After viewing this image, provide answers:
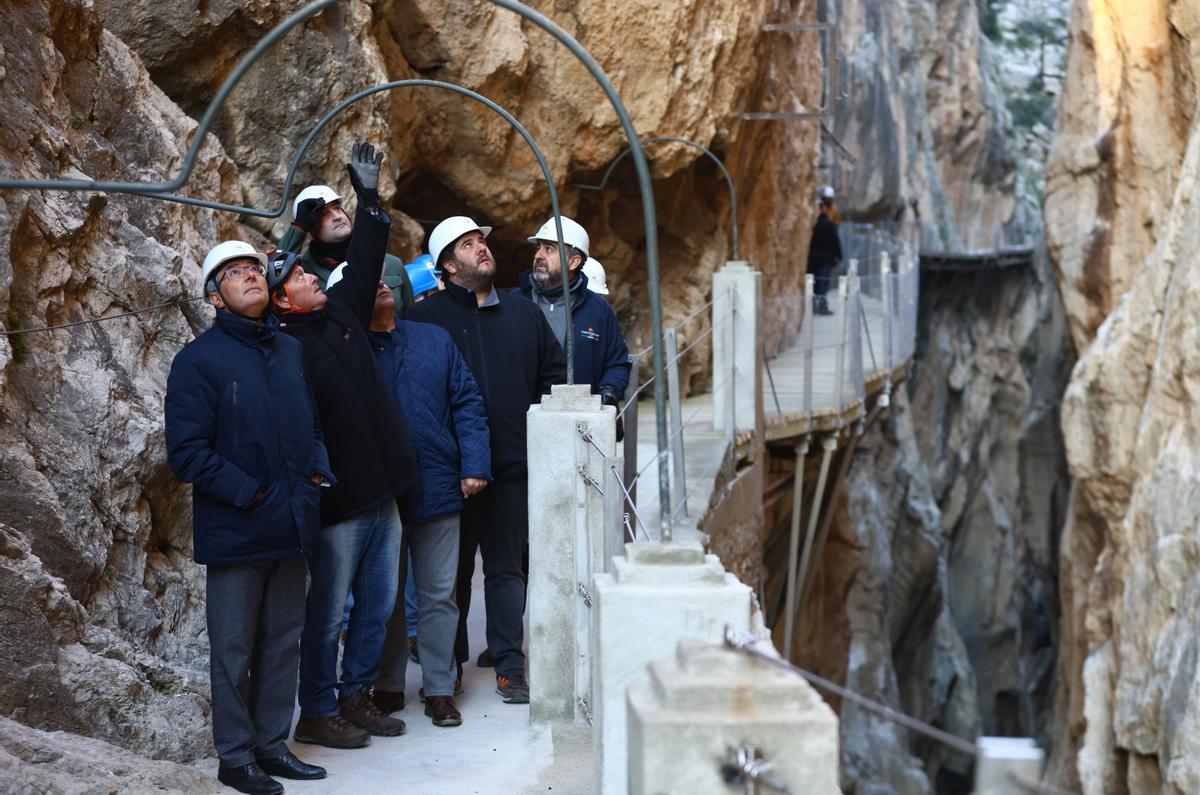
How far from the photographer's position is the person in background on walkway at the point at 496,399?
616cm

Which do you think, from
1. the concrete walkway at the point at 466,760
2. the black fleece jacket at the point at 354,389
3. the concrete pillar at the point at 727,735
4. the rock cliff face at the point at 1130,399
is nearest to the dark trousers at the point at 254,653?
the concrete walkway at the point at 466,760

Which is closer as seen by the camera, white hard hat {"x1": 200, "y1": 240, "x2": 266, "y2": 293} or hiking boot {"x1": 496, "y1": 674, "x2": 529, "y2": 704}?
white hard hat {"x1": 200, "y1": 240, "x2": 266, "y2": 293}

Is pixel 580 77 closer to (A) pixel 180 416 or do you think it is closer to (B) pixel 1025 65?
(A) pixel 180 416

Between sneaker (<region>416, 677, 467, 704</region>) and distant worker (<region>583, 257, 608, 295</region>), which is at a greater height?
distant worker (<region>583, 257, 608, 295</region>)

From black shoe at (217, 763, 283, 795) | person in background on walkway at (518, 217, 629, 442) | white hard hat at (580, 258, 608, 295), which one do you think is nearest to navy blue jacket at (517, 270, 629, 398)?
person in background on walkway at (518, 217, 629, 442)

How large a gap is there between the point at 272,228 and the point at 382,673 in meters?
3.75

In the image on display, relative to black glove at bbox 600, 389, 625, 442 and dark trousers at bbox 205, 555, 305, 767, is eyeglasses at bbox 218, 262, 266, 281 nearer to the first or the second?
dark trousers at bbox 205, 555, 305, 767

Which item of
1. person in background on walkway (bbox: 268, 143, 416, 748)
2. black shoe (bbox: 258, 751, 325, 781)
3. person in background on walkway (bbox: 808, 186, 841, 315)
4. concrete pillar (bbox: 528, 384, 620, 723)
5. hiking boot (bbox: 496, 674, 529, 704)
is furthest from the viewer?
person in background on walkway (bbox: 808, 186, 841, 315)

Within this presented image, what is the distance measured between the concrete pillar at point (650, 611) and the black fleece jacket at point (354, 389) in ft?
5.94

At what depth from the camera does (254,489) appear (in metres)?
4.66

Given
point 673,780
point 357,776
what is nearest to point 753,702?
point 673,780

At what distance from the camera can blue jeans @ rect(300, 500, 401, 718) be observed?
5340 mm

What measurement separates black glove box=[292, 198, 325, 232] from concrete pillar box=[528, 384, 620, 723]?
1212mm

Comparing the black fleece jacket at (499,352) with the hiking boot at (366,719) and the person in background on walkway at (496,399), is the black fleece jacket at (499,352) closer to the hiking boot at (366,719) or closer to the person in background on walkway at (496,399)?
the person in background on walkway at (496,399)
